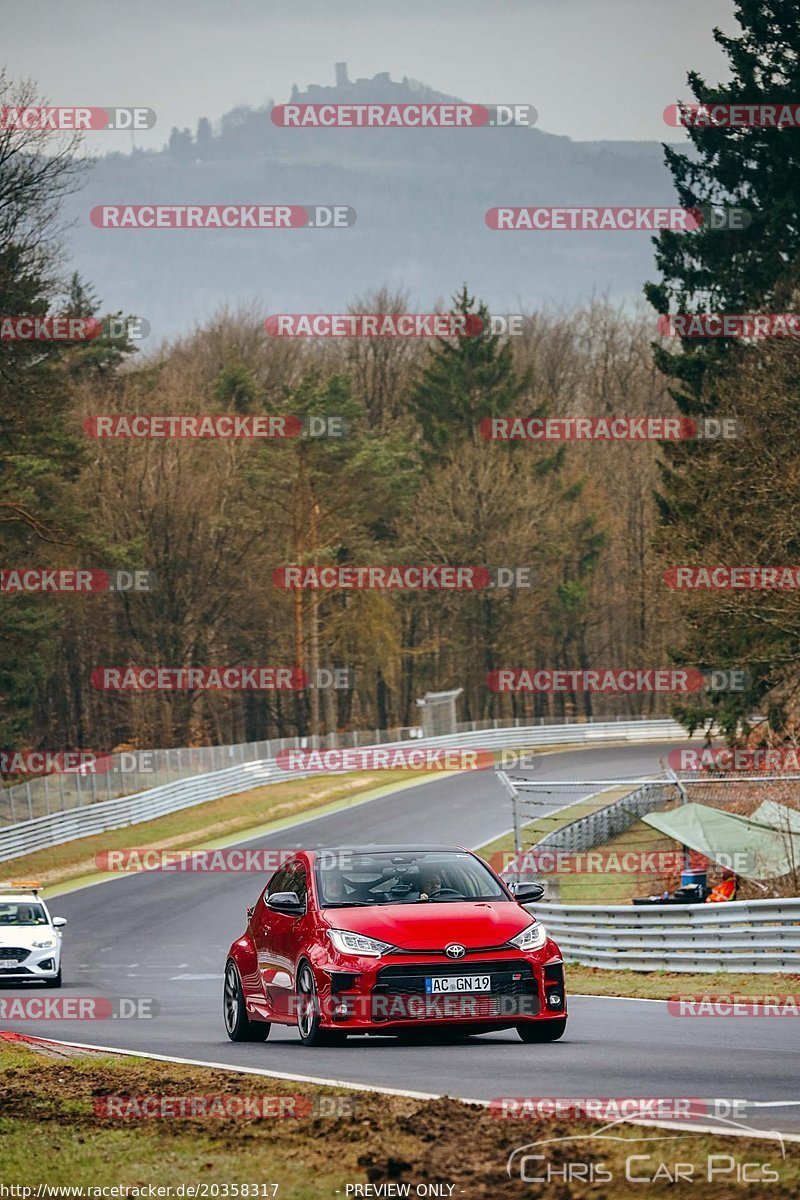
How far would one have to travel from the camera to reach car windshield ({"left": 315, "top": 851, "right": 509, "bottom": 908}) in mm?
12703

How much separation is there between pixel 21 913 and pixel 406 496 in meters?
57.7

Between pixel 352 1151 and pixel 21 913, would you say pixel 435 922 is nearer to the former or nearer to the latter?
pixel 352 1151

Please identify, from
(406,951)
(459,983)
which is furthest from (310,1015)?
(459,983)

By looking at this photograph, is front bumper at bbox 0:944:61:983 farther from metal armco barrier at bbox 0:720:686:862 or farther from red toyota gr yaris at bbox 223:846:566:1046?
metal armco barrier at bbox 0:720:686:862

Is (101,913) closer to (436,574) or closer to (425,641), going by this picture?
(436,574)

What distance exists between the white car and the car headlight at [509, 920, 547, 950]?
13.1 m

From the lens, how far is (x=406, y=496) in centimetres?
8200

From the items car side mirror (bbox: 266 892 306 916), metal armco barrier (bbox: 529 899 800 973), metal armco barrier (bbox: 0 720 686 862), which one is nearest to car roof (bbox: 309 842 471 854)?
car side mirror (bbox: 266 892 306 916)

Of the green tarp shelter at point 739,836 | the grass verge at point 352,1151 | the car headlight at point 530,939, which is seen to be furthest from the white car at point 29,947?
the grass verge at point 352,1151

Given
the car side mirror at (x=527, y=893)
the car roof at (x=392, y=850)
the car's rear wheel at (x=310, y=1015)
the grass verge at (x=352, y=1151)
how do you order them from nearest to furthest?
the grass verge at (x=352, y=1151)
the car's rear wheel at (x=310, y=1015)
the car side mirror at (x=527, y=893)
the car roof at (x=392, y=850)

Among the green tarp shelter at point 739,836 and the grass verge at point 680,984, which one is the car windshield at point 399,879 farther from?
the green tarp shelter at point 739,836

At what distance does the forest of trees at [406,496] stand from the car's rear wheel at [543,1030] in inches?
784

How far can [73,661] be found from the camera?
77750 mm

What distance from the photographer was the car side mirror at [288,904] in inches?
506
